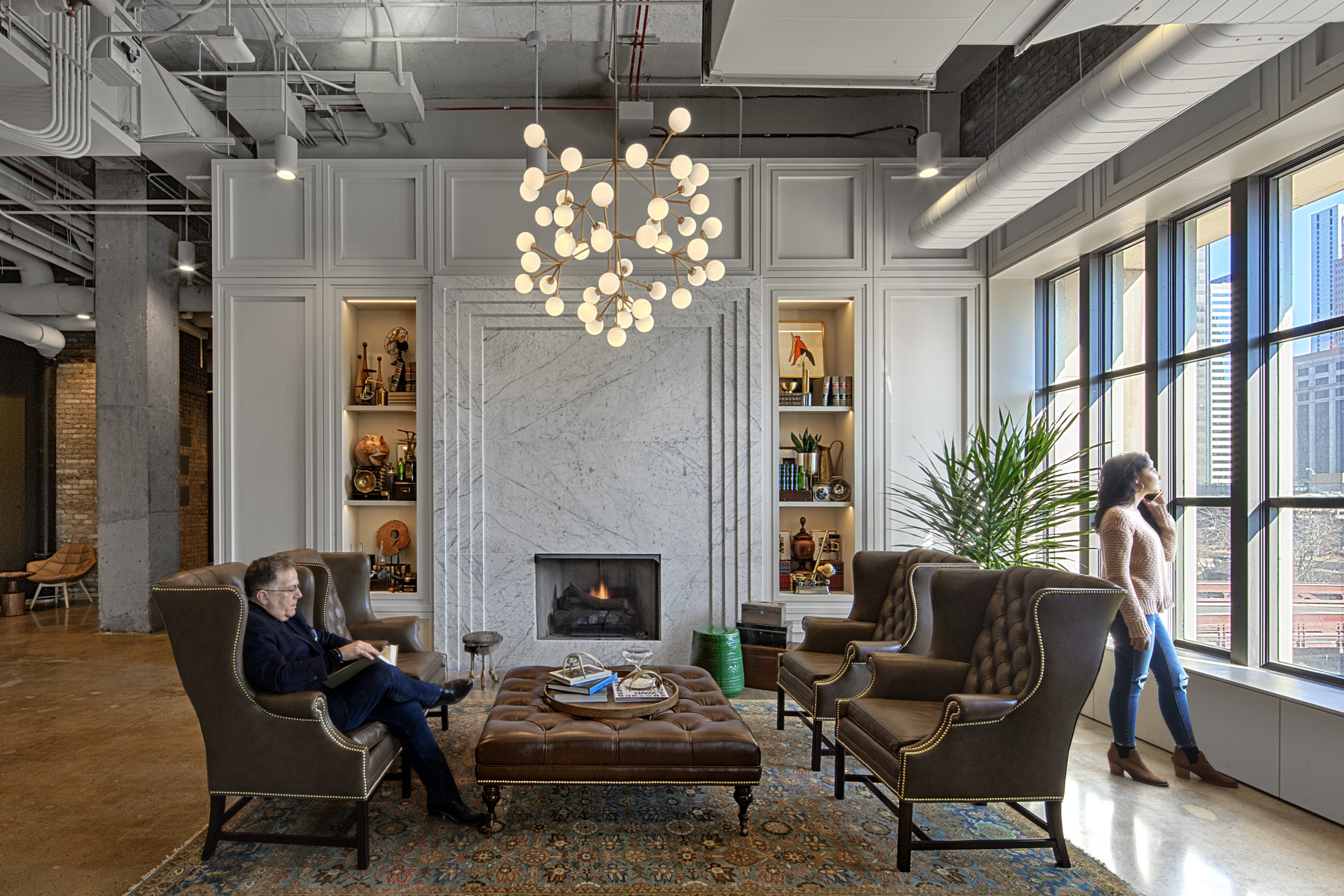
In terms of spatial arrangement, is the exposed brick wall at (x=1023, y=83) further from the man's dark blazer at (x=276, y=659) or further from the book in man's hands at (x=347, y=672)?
the man's dark blazer at (x=276, y=659)

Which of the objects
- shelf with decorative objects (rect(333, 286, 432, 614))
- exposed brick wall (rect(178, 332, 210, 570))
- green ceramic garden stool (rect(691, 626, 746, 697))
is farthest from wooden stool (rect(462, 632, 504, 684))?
exposed brick wall (rect(178, 332, 210, 570))

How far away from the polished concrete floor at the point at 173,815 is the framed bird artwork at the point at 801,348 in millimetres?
3013

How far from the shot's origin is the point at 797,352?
5.90 meters

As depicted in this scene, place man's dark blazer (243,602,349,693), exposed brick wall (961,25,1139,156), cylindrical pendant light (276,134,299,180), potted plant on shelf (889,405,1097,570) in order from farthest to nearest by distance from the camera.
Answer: cylindrical pendant light (276,134,299,180), exposed brick wall (961,25,1139,156), potted plant on shelf (889,405,1097,570), man's dark blazer (243,602,349,693)

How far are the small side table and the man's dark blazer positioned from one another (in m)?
7.45

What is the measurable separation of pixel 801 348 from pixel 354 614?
366 cm

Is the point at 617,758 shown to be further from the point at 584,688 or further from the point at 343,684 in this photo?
the point at 343,684

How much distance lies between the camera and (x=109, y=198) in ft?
23.0

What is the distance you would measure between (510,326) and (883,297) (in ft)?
8.89

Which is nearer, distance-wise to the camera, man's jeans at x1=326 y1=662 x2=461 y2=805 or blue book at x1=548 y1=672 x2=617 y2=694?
man's jeans at x1=326 y1=662 x2=461 y2=805

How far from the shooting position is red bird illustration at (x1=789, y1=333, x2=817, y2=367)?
5.89m

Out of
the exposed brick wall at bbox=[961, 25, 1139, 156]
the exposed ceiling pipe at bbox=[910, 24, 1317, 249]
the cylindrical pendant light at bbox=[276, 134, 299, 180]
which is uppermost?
the exposed brick wall at bbox=[961, 25, 1139, 156]

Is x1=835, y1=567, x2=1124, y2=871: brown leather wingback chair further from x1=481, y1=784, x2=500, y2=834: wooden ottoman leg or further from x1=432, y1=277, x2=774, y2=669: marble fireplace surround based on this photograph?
x1=432, y1=277, x2=774, y2=669: marble fireplace surround

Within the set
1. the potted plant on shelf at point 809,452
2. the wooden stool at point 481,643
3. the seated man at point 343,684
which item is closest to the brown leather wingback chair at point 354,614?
the wooden stool at point 481,643
